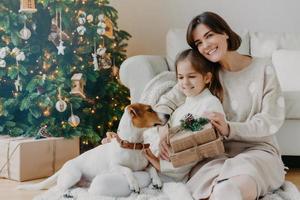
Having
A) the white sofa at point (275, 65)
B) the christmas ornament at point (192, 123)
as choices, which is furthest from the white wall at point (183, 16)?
the christmas ornament at point (192, 123)

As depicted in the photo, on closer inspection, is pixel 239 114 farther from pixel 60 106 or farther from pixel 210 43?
pixel 60 106

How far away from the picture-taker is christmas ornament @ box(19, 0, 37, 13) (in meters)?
2.92

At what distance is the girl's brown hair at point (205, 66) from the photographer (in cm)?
210

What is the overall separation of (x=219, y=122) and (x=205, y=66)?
293 mm

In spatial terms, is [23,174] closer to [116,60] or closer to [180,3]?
[116,60]

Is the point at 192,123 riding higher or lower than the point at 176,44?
lower

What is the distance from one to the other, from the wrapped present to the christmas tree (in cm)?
118

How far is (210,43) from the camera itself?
6.79 feet

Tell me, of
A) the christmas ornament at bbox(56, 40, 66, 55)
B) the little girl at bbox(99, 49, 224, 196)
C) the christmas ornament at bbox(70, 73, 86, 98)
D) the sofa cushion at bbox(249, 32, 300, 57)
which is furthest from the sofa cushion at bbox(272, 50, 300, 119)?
the christmas ornament at bbox(56, 40, 66, 55)

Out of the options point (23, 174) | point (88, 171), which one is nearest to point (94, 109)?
point (23, 174)

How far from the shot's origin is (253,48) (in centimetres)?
359

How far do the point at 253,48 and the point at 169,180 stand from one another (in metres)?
1.70

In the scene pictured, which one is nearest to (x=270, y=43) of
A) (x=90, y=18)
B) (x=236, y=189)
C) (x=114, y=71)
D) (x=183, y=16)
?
(x=183, y=16)

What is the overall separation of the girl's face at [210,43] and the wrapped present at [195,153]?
38 cm
